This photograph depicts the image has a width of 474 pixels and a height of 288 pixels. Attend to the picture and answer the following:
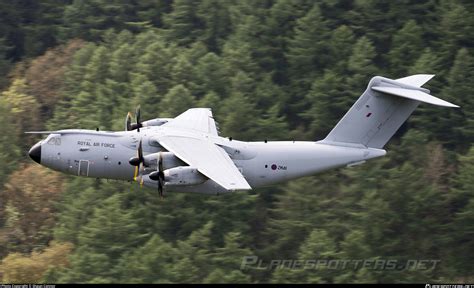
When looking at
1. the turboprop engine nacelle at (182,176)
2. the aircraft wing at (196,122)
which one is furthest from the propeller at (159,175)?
the aircraft wing at (196,122)

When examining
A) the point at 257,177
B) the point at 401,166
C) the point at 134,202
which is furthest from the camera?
the point at 401,166

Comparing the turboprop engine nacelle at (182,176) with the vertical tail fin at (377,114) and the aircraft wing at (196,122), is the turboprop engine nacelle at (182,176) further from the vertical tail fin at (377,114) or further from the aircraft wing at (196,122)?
the vertical tail fin at (377,114)

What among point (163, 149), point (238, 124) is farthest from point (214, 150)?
point (238, 124)

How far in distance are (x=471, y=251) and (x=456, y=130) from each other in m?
12.9

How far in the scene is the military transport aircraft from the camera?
43.3 metres

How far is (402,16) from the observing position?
80250 millimetres

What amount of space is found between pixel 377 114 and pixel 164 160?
878 centimetres

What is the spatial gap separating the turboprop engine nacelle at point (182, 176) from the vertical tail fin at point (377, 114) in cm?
615

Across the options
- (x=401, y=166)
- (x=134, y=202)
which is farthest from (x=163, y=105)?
(x=401, y=166)

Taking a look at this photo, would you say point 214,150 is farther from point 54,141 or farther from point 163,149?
point 54,141

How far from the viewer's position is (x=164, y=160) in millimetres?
43719

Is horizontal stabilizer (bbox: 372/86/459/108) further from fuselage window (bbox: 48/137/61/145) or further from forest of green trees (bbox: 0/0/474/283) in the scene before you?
fuselage window (bbox: 48/137/61/145)

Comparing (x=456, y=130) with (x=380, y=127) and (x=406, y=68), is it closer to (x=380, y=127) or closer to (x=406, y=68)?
(x=406, y=68)

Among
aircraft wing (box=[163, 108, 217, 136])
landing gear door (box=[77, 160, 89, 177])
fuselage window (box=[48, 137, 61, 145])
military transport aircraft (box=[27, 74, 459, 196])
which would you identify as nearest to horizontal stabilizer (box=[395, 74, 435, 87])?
military transport aircraft (box=[27, 74, 459, 196])
